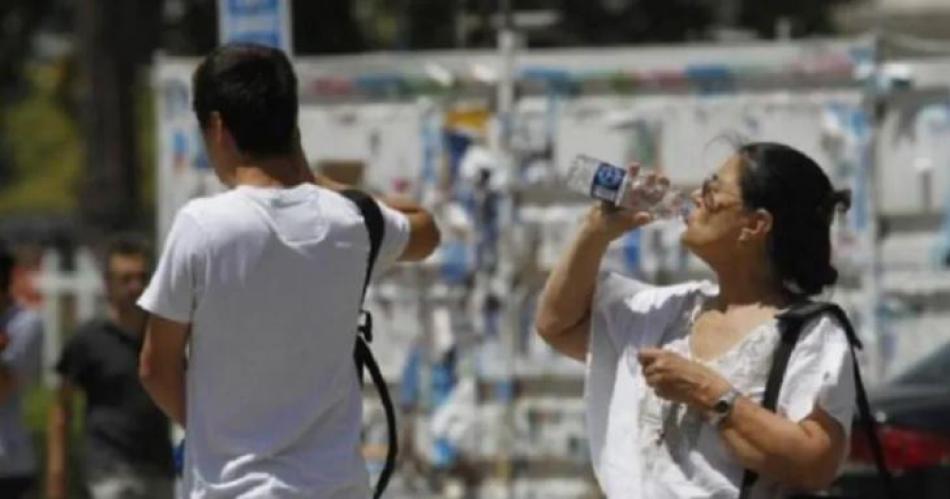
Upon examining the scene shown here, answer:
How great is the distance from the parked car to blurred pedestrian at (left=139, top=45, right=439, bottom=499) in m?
4.55

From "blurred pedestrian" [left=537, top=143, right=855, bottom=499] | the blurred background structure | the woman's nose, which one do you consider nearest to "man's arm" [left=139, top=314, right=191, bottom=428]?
"blurred pedestrian" [left=537, top=143, right=855, bottom=499]

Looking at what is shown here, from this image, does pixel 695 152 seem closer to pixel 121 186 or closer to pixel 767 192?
pixel 767 192

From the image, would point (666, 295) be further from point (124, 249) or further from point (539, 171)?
point (539, 171)

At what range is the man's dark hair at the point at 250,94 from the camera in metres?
5.49

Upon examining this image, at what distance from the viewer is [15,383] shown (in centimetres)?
1037

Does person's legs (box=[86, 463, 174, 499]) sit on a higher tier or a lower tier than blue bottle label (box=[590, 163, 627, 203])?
lower

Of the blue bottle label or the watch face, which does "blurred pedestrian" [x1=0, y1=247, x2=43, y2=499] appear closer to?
the blue bottle label

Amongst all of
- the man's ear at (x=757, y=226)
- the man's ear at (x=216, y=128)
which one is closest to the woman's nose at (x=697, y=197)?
the man's ear at (x=757, y=226)

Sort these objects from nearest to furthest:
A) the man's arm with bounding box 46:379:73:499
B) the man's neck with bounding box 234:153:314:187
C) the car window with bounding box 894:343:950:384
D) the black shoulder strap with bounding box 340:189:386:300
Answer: the man's neck with bounding box 234:153:314:187 < the black shoulder strap with bounding box 340:189:386:300 < the car window with bounding box 894:343:950:384 < the man's arm with bounding box 46:379:73:499

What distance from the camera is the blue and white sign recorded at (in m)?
9.92

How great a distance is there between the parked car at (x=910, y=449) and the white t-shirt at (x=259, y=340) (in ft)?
14.9

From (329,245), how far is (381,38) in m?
22.7

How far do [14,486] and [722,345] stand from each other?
17.1 ft

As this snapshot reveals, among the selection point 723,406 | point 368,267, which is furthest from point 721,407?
point 368,267
